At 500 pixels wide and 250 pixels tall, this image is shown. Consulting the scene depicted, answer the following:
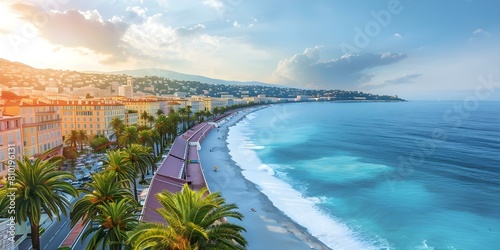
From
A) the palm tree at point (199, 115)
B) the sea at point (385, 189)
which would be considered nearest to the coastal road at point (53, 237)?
the sea at point (385, 189)

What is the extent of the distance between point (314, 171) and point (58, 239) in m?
40.5

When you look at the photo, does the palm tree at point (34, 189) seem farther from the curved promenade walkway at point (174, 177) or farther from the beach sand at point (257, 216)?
the beach sand at point (257, 216)

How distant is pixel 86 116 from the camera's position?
2825 inches

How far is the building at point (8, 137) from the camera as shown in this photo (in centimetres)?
3366

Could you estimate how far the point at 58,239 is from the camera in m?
25.2

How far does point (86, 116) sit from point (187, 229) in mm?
69236

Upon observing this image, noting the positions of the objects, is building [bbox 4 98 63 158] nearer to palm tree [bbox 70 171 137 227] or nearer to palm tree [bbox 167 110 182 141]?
palm tree [bbox 167 110 182 141]

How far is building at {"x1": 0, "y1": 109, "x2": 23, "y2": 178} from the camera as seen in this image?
3366cm

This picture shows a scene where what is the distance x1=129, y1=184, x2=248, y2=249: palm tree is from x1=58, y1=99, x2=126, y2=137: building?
217 ft

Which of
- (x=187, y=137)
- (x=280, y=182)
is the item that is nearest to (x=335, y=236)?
(x=280, y=182)

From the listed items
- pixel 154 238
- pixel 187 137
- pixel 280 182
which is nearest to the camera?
pixel 154 238

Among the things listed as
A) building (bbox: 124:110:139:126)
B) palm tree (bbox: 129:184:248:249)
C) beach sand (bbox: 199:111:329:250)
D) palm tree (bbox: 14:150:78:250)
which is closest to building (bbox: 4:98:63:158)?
beach sand (bbox: 199:111:329:250)

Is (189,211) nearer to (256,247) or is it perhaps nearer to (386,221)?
(256,247)

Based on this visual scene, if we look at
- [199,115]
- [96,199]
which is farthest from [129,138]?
[199,115]
